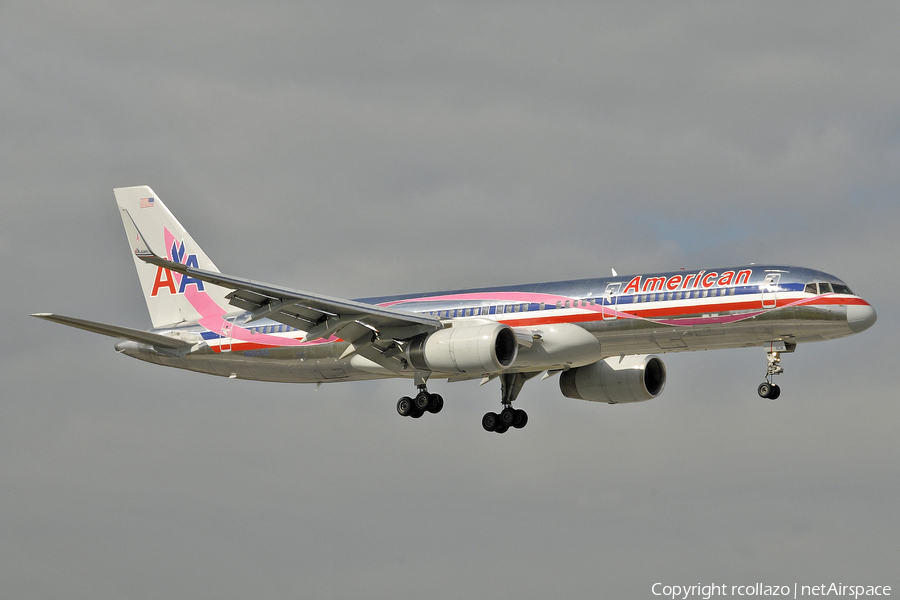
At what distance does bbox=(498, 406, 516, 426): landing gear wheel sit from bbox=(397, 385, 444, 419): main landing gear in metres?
3.92

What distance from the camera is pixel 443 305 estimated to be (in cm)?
4838

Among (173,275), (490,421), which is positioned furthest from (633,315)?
(173,275)

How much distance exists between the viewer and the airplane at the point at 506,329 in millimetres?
42500

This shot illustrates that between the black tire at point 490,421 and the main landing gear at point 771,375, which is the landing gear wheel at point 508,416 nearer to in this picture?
the black tire at point 490,421

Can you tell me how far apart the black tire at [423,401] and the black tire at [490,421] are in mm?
4311

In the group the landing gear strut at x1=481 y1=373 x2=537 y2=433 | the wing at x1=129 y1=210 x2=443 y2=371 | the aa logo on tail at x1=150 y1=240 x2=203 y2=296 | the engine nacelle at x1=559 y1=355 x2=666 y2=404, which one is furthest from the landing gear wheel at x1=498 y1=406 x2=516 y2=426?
the aa logo on tail at x1=150 y1=240 x2=203 y2=296

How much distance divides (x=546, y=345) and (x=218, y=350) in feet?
51.1

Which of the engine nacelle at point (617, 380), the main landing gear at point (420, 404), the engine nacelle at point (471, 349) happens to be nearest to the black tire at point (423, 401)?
the main landing gear at point (420, 404)

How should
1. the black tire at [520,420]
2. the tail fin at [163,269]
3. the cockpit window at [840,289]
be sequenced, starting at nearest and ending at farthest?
the cockpit window at [840,289] → the black tire at [520,420] → the tail fin at [163,269]

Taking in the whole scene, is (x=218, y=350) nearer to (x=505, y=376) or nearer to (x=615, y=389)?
(x=505, y=376)

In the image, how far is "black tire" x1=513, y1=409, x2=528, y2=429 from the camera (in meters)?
50.9

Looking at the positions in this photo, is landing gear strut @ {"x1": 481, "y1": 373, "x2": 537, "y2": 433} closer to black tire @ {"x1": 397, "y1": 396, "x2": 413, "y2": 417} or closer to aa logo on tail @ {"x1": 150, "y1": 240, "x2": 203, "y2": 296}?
black tire @ {"x1": 397, "y1": 396, "x2": 413, "y2": 417}

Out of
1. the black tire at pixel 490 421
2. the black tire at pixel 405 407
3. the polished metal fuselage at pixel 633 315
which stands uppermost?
the polished metal fuselage at pixel 633 315

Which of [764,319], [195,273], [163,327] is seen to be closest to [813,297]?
[764,319]
